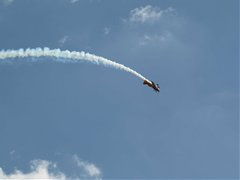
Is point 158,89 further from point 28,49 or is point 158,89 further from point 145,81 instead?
point 28,49

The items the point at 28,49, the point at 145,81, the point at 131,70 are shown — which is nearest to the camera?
the point at 28,49

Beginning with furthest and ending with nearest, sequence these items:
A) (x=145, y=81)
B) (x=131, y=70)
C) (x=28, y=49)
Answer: (x=145, y=81), (x=131, y=70), (x=28, y=49)

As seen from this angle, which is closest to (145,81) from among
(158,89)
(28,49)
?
(158,89)

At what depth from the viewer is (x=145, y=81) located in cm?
19525

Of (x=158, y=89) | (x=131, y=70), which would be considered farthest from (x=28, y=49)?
(x=158, y=89)

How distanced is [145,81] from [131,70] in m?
12.8

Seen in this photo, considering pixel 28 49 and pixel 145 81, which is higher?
pixel 145 81

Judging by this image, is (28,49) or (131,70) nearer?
(28,49)

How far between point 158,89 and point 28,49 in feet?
149

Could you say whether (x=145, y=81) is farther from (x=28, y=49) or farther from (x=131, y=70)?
(x=28, y=49)

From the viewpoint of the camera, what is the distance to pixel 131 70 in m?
183

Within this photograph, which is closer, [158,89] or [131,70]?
[131,70]

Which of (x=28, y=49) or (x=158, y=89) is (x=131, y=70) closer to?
(x=158, y=89)

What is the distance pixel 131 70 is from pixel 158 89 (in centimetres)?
1621
